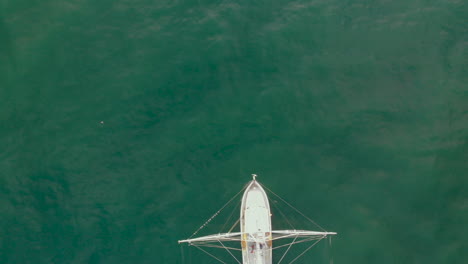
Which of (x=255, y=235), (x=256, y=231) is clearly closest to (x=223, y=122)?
(x=256, y=231)

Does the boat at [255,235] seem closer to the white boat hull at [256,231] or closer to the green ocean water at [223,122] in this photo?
the white boat hull at [256,231]

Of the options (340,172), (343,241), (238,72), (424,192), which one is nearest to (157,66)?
(238,72)

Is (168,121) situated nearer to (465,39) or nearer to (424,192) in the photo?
(424,192)

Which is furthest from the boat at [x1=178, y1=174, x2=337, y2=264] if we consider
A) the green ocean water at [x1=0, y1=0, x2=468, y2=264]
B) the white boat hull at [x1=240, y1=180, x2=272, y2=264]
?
the green ocean water at [x1=0, y1=0, x2=468, y2=264]

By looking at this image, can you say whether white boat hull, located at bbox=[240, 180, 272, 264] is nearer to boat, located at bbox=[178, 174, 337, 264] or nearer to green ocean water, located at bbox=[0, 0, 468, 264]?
boat, located at bbox=[178, 174, 337, 264]

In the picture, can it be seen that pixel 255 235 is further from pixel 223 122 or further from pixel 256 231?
pixel 223 122

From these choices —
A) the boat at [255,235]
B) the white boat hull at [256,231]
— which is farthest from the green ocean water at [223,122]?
the white boat hull at [256,231]
